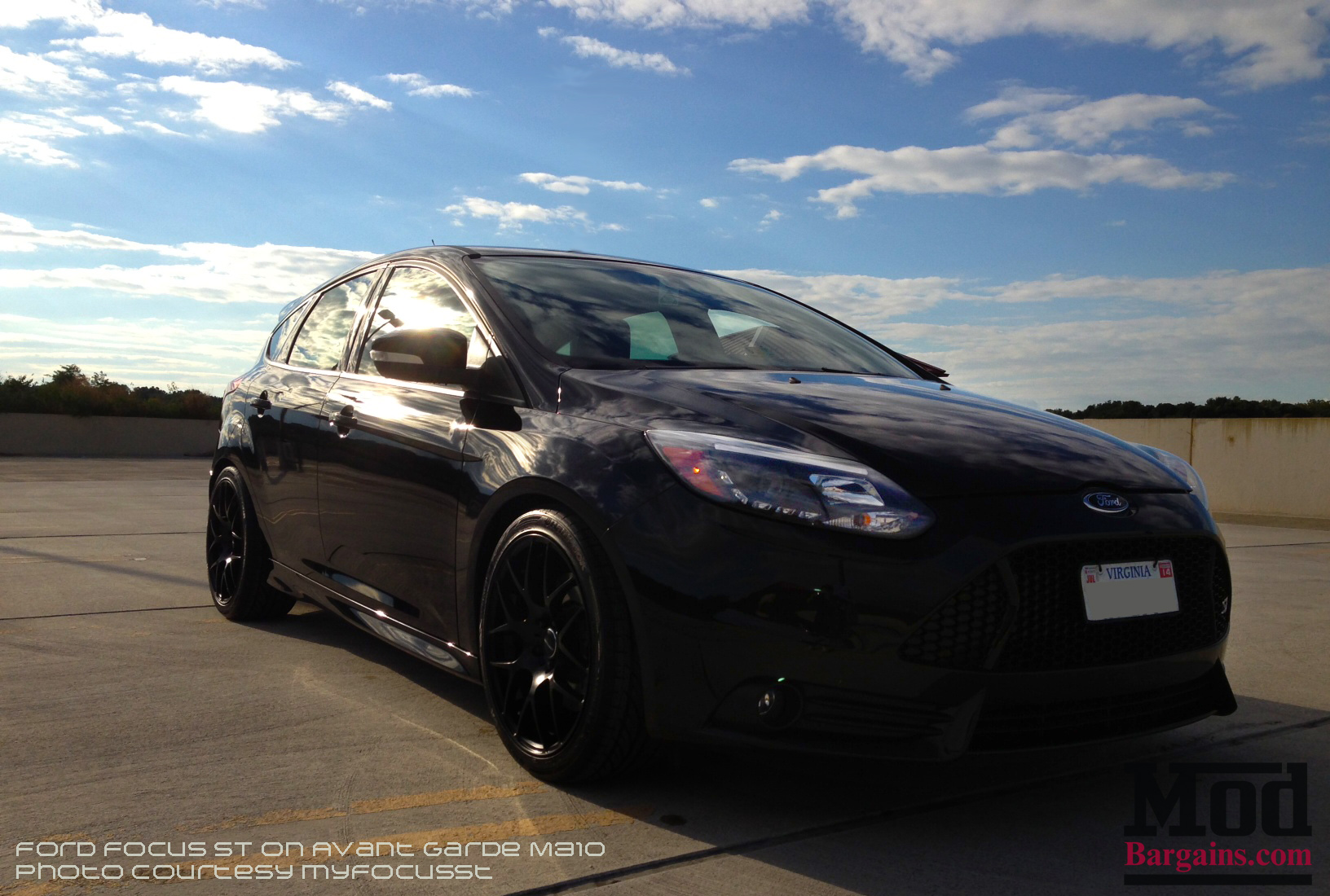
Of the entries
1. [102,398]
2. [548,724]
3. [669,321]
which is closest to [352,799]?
[548,724]

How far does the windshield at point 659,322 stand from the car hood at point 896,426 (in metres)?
0.23

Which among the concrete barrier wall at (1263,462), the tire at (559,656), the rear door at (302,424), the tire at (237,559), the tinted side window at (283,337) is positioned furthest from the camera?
the concrete barrier wall at (1263,462)

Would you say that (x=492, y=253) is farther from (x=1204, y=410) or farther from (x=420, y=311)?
(x=1204, y=410)

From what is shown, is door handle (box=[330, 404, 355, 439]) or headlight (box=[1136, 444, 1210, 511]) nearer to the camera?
headlight (box=[1136, 444, 1210, 511])

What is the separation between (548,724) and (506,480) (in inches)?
25.8

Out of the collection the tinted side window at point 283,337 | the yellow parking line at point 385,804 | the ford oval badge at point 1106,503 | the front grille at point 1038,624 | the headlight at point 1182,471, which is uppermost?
the tinted side window at point 283,337

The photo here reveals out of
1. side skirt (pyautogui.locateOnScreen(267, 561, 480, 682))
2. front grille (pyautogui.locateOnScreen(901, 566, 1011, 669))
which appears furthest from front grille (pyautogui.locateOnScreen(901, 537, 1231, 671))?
side skirt (pyautogui.locateOnScreen(267, 561, 480, 682))

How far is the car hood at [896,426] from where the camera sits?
2.66 m

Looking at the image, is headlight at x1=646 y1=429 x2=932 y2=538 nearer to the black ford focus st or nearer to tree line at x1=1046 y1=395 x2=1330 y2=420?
the black ford focus st

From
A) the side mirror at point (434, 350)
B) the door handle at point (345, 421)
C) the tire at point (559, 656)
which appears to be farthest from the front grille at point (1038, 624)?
the door handle at point (345, 421)

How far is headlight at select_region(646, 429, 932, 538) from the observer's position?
2496 mm

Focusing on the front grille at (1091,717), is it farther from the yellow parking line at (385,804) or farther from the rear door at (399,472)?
the rear door at (399,472)

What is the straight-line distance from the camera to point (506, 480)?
3.07 metres

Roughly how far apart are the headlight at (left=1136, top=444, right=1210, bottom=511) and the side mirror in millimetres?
2002
